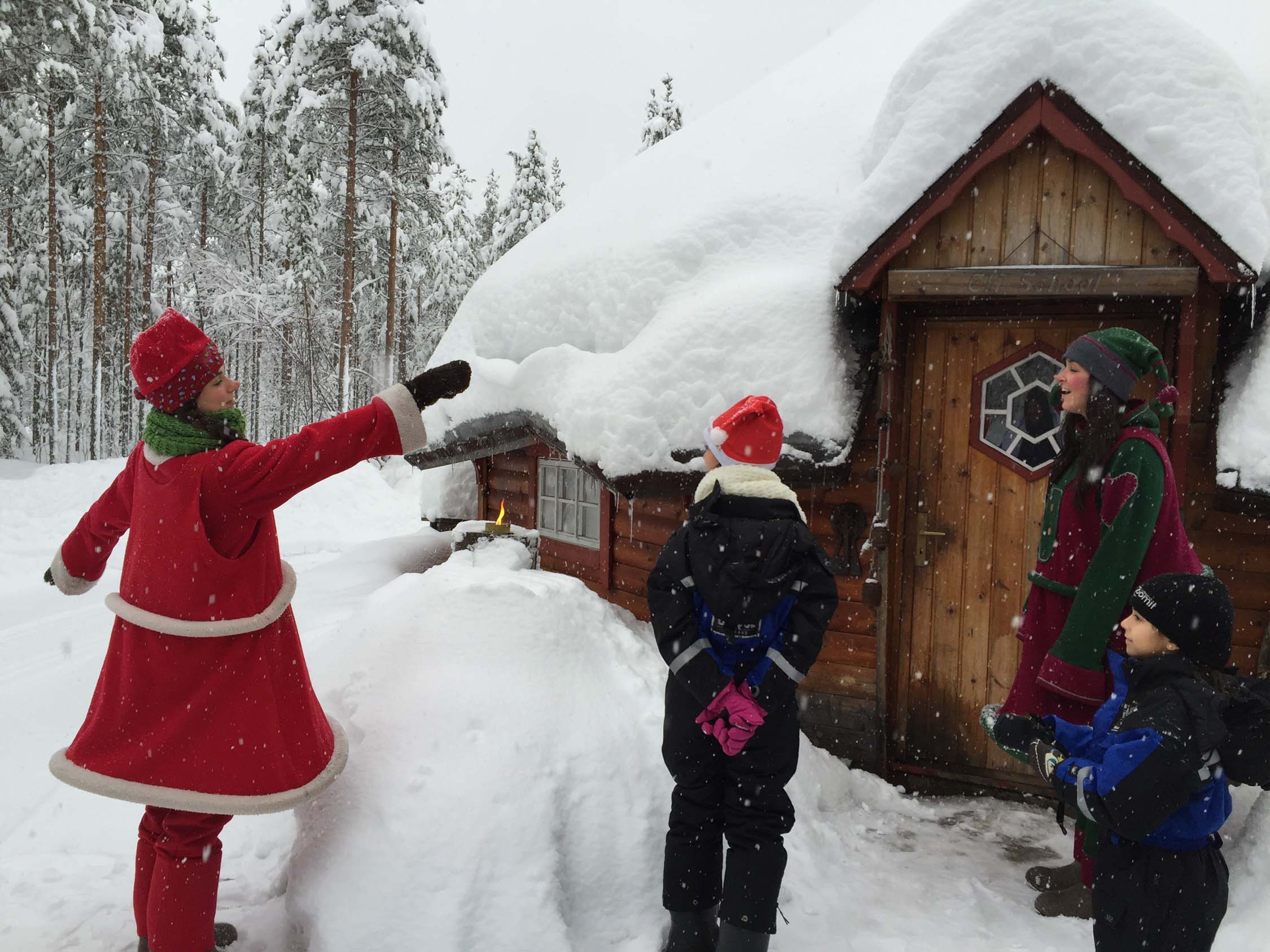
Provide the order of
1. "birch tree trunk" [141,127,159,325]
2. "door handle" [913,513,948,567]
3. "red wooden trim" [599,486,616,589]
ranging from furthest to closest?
"birch tree trunk" [141,127,159,325] < "red wooden trim" [599,486,616,589] < "door handle" [913,513,948,567]

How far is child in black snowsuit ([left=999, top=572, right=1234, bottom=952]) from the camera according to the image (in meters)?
2.04

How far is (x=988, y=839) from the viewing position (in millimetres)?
4148

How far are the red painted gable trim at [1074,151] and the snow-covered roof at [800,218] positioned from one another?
0.16ft

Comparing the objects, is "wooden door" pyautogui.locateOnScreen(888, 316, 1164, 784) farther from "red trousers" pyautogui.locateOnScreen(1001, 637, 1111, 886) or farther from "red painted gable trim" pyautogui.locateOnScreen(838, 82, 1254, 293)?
"red trousers" pyautogui.locateOnScreen(1001, 637, 1111, 886)

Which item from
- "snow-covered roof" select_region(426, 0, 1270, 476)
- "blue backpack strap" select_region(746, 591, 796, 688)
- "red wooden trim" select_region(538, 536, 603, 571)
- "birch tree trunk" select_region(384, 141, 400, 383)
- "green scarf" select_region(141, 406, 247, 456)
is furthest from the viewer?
"birch tree trunk" select_region(384, 141, 400, 383)

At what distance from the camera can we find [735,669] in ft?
9.61

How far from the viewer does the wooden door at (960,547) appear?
180 inches

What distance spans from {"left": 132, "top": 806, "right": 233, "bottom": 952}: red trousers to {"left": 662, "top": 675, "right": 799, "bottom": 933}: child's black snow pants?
1.58 meters

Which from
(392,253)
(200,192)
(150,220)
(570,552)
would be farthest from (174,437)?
(200,192)

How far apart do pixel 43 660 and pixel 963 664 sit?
6921mm

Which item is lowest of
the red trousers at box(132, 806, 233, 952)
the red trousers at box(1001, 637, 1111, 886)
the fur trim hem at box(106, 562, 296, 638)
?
the red trousers at box(132, 806, 233, 952)

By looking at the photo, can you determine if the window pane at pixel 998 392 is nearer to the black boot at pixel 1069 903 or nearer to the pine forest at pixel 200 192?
the black boot at pixel 1069 903

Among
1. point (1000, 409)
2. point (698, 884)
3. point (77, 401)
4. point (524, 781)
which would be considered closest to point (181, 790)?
point (524, 781)

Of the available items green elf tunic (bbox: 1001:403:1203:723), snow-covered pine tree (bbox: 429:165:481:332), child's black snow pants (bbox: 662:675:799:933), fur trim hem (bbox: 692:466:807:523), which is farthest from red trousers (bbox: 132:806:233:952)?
snow-covered pine tree (bbox: 429:165:481:332)
